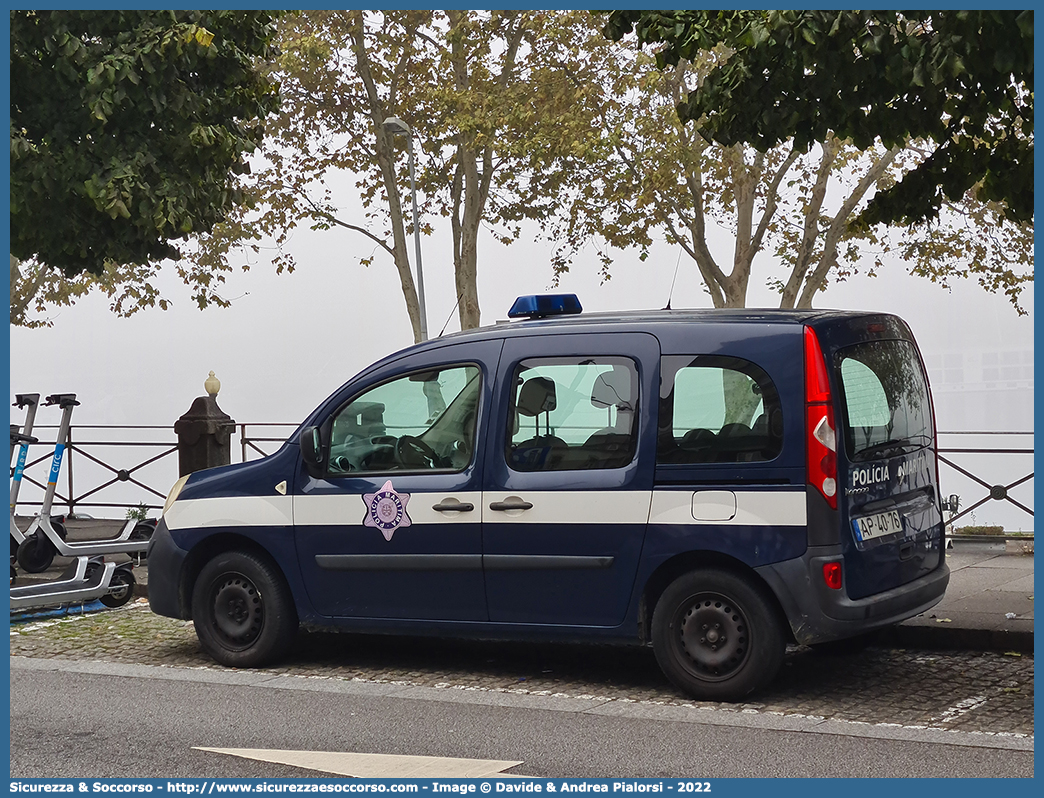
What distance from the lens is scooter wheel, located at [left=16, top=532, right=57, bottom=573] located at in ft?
35.4

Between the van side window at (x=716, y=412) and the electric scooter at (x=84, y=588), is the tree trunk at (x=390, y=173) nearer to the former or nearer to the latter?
the electric scooter at (x=84, y=588)

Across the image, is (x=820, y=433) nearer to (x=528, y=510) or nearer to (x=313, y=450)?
(x=528, y=510)

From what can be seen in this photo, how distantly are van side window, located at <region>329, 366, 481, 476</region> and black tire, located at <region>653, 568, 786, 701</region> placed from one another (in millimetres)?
1323

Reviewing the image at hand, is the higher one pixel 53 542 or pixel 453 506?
pixel 453 506

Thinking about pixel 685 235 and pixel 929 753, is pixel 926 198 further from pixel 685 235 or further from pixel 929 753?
pixel 685 235

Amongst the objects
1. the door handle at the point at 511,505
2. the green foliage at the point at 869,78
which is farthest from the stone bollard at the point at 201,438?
the door handle at the point at 511,505

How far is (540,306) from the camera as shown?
24.1 ft

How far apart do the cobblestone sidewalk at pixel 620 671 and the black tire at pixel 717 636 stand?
121 mm

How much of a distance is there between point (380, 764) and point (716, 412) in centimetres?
226

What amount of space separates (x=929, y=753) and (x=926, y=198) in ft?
15.3

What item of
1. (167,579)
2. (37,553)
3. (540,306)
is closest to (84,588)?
(37,553)

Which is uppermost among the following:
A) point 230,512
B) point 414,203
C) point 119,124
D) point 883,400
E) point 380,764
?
point 414,203

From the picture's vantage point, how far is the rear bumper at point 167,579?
24.9 feet

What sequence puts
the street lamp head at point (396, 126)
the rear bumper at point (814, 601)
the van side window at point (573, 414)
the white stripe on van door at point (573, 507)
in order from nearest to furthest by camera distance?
1. the rear bumper at point (814, 601)
2. the white stripe on van door at point (573, 507)
3. the van side window at point (573, 414)
4. the street lamp head at point (396, 126)
